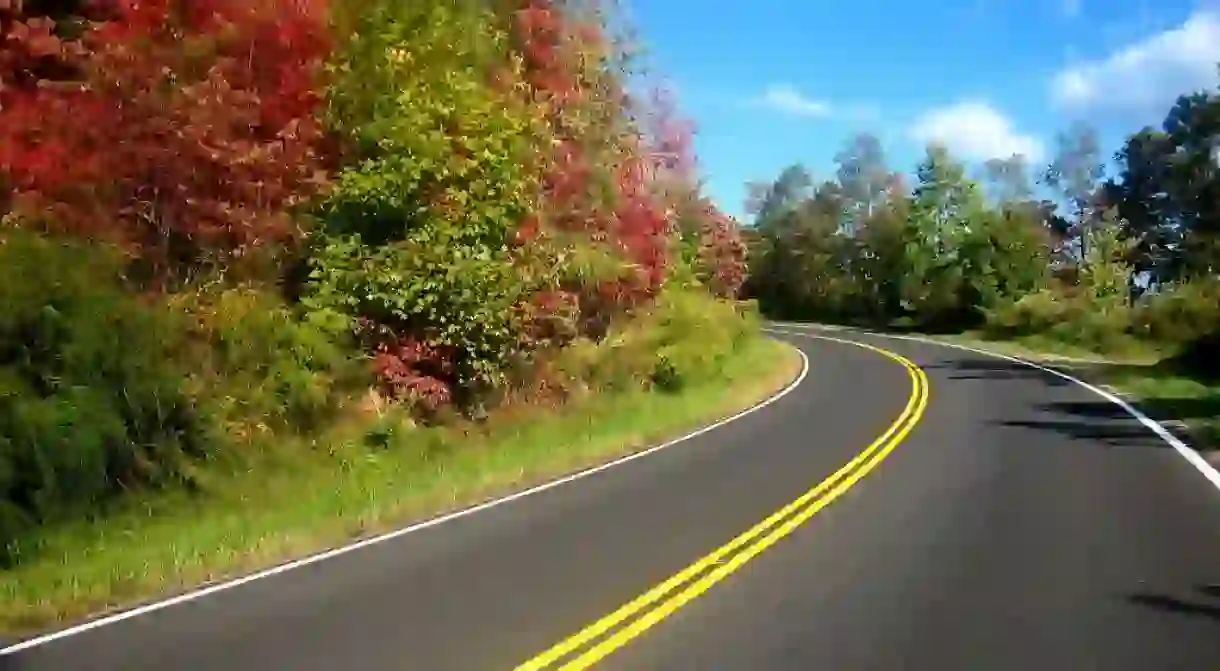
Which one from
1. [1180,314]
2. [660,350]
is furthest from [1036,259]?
[660,350]

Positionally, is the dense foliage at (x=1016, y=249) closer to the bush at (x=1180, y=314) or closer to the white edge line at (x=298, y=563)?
the bush at (x=1180, y=314)

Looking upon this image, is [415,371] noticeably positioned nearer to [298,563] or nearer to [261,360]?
[261,360]

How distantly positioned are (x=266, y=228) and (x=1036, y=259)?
228 ft

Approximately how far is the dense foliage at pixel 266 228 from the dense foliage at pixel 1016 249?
2730cm

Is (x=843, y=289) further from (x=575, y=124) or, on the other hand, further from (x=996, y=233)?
(x=575, y=124)

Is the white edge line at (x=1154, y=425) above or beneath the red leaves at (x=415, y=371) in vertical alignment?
beneath

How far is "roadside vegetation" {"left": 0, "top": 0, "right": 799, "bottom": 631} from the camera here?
1282 cm

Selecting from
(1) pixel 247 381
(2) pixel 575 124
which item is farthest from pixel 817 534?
(2) pixel 575 124

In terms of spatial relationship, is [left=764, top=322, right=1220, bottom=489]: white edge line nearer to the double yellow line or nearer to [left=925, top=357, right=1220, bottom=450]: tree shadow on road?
[left=925, top=357, right=1220, bottom=450]: tree shadow on road

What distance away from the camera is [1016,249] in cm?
7938

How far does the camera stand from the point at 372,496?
15227mm

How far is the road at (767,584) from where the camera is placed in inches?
306

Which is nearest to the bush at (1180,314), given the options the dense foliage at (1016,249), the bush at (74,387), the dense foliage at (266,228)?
the dense foliage at (1016,249)

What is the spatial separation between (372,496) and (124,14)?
6.96 meters
